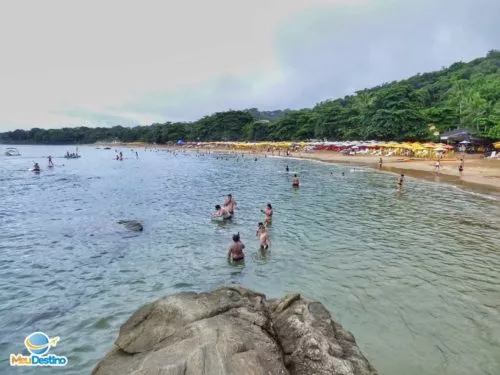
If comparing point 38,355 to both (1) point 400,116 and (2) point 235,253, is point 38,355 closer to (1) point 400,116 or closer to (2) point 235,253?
(2) point 235,253

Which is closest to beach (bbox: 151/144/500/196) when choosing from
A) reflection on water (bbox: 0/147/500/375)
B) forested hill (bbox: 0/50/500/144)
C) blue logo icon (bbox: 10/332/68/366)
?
reflection on water (bbox: 0/147/500/375)

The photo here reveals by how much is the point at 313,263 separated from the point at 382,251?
140 inches

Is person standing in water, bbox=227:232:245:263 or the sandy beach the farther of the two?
Result: the sandy beach

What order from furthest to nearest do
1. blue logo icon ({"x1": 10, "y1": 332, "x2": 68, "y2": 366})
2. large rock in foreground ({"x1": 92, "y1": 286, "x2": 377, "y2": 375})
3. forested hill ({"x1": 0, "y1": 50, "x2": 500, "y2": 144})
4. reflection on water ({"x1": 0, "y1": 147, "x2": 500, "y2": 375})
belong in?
forested hill ({"x1": 0, "y1": 50, "x2": 500, "y2": 144}), reflection on water ({"x1": 0, "y1": 147, "x2": 500, "y2": 375}), blue logo icon ({"x1": 10, "y1": 332, "x2": 68, "y2": 366}), large rock in foreground ({"x1": 92, "y1": 286, "x2": 377, "y2": 375})

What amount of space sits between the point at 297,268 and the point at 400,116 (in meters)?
68.0

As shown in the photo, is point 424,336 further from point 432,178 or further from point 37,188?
point 37,188

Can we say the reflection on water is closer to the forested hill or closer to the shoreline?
the shoreline

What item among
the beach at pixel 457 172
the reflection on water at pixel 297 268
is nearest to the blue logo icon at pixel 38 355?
the reflection on water at pixel 297 268

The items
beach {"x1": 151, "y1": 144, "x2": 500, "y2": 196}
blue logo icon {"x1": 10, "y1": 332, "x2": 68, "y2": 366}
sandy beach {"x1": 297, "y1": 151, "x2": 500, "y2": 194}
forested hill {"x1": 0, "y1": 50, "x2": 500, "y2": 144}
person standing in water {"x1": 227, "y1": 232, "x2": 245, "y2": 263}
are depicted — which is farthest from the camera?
forested hill {"x1": 0, "y1": 50, "x2": 500, "y2": 144}

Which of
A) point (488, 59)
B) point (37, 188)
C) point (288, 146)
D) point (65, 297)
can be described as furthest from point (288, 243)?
point (488, 59)

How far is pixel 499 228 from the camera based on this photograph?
62.1 feet

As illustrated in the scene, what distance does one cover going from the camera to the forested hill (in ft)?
229

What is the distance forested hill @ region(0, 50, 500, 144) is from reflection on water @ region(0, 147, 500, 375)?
4682 cm

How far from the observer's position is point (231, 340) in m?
4.51
